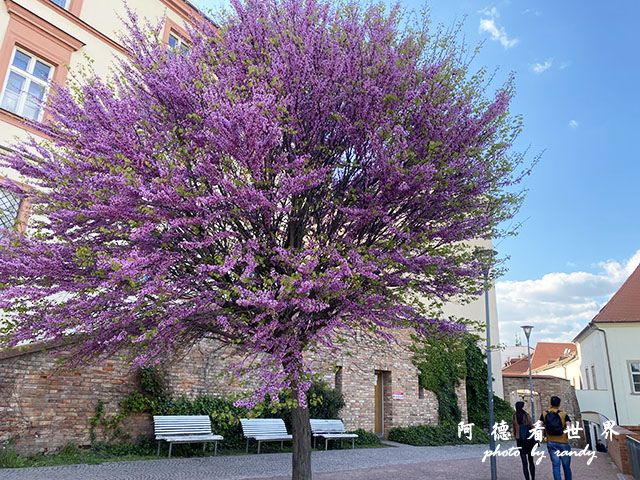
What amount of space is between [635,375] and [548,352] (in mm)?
31309

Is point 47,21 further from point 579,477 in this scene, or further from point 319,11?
point 579,477

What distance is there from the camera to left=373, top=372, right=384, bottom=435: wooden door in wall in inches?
629

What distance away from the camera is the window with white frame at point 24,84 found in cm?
1031

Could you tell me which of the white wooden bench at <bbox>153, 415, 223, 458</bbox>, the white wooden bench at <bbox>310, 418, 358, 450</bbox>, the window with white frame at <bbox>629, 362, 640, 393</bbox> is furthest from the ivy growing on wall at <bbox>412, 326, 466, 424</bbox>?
the window with white frame at <bbox>629, 362, 640, 393</bbox>

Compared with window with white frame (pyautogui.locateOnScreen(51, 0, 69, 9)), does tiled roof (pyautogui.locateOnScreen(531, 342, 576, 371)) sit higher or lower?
lower

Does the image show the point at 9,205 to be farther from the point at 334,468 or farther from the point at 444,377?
the point at 444,377

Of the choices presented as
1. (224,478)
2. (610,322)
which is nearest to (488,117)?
(224,478)

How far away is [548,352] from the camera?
50.3 metres

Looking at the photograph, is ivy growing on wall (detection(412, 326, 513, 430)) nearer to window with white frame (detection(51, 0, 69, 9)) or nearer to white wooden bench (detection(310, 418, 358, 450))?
white wooden bench (detection(310, 418, 358, 450))

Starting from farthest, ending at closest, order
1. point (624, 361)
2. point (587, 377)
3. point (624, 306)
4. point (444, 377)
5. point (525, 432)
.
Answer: point (587, 377) < point (624, 306) < point (624, 361) < point (444, 377) < point (525, 432)

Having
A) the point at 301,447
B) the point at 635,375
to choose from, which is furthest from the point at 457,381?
the point at 301,447

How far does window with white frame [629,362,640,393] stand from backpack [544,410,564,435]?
687 inches

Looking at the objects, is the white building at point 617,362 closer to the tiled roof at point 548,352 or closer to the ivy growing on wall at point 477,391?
the ivy growing on wall at point 477,391

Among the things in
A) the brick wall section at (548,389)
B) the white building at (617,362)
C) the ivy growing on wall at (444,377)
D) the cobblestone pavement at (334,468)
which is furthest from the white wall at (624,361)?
the cobblestone pavement at (334,468)
